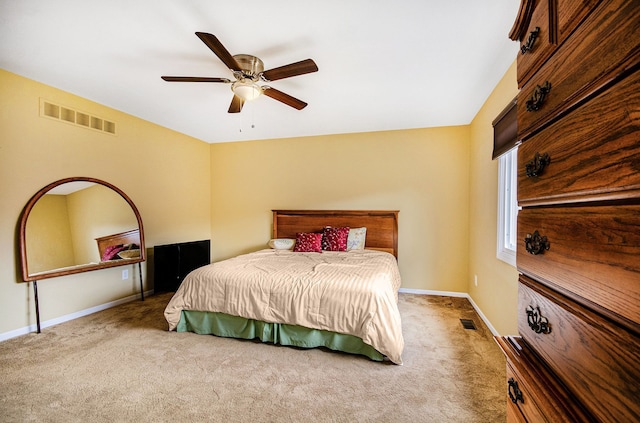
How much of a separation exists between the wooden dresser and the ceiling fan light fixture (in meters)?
1.94

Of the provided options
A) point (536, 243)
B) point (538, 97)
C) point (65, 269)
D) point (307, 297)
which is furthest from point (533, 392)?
point (65, 269)

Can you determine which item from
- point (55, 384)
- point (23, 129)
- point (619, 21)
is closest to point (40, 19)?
point (23, 129)

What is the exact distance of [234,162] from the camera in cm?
482

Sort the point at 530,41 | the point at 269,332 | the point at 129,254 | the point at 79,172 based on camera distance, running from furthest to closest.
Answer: the point at 129,254 → the point at 79,172 → the point at 269,332 → the point at 530,41

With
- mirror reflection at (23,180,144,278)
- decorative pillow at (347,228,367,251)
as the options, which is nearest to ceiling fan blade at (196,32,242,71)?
mirror reflection at (23,180,144,278)

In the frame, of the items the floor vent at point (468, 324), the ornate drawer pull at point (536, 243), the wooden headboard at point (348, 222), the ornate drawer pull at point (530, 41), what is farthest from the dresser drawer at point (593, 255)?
the wooden headboard at point (348, 222)

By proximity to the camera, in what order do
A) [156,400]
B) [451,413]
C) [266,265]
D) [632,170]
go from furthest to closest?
[266,265]
[156,400]
[451,413]
[632,170]

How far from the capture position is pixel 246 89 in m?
2.25

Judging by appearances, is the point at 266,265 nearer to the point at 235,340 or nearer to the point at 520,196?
the point at 235,340

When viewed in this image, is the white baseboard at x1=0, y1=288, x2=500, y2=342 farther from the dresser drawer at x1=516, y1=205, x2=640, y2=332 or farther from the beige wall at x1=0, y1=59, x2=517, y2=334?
the dresser drawer at x1=516, y1=205, x2=640, y2=332

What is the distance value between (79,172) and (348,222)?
3468mm

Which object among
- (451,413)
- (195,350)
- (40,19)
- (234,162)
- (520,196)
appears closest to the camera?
(520,196)

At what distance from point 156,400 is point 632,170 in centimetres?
239

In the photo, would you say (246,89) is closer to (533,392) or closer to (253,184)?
(533,392)
